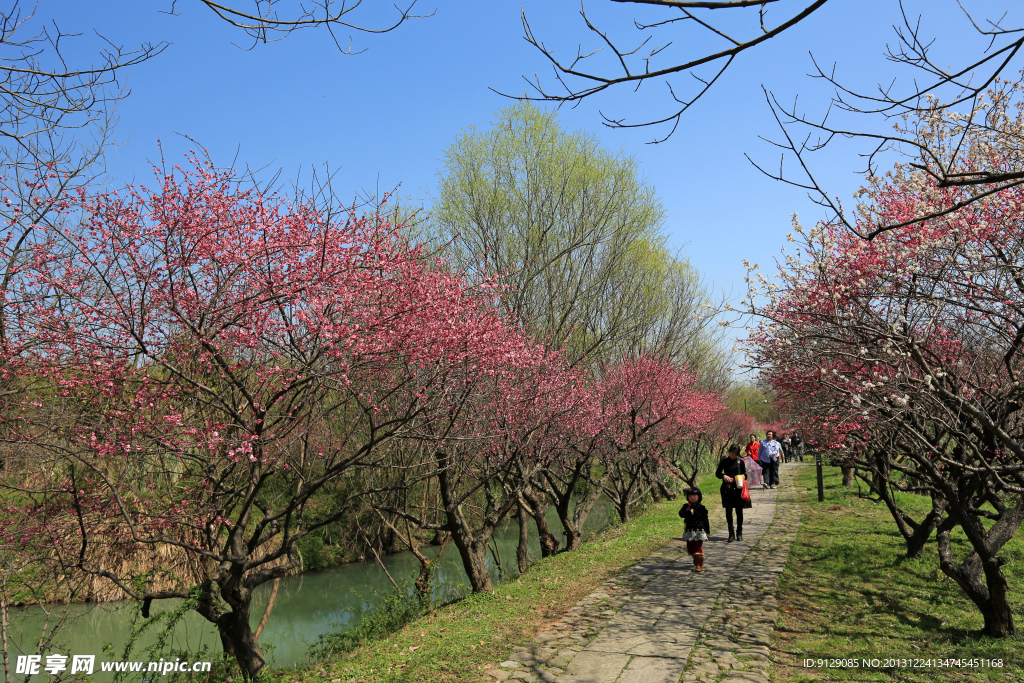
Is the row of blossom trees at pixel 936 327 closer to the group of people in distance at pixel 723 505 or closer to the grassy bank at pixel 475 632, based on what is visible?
the group of people in distance at pixel 723 505

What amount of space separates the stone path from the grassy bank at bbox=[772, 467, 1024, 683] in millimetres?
259

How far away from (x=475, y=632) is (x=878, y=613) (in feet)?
16.5

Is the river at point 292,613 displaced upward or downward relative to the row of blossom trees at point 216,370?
downward

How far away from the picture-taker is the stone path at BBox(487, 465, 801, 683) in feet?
18.2

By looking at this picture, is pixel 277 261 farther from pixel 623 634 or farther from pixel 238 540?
pixel 623 634

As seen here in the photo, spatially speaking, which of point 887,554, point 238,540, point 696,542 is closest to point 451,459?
point 238,540

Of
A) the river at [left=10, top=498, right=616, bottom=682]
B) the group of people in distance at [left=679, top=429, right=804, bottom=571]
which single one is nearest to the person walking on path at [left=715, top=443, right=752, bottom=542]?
the group of people in distance at [left=679, top=429, right=804, bottom=571]

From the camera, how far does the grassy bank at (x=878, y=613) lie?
5953mm

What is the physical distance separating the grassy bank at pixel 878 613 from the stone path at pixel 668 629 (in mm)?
Result: 259

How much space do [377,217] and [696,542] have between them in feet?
20.7

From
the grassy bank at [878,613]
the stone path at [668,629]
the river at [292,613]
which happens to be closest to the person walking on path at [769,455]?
the river at [292,613]

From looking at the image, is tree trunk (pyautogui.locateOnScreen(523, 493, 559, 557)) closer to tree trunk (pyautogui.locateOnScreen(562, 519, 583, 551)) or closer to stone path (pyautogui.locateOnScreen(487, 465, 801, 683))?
tree trunk (pyautogui.locateOnScreen(562, 519, 583, 551))

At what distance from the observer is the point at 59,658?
761 centimetres

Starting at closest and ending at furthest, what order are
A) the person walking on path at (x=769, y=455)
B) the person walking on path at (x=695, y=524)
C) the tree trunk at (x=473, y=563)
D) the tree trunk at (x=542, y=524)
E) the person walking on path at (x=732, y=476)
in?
the person walking on path at (x=695, y=524), the tree trunk at (x=473, y=563), the person walking on path at (x=732, y=476), the tree trunk at (x=542, y=524), the person walking on path at (x=769, y=455)
